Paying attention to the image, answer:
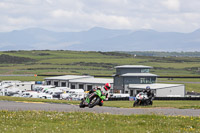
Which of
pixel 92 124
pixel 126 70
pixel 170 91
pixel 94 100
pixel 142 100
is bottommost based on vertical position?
pixel 92 124

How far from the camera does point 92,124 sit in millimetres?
17828

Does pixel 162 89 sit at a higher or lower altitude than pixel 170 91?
→ higher

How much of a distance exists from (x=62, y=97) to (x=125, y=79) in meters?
19.4

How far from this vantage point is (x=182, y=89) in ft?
267

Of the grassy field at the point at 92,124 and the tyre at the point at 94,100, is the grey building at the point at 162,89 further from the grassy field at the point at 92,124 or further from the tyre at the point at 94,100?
the grassy field at the point at 92,124

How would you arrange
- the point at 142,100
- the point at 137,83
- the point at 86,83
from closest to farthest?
the point at 142,100 < the point at 137,83 < the point at 86,83

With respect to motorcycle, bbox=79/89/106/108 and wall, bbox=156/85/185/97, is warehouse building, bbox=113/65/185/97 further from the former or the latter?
motorcycle, bbox=79/89/106/108

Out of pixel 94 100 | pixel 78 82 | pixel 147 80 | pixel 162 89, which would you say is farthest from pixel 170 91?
pixel 94 100

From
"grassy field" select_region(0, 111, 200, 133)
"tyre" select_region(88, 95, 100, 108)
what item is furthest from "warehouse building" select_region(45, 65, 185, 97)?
"grassy field" select_region(0, 111, 200, 133)

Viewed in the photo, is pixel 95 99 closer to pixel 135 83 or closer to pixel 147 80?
pixel 135 83

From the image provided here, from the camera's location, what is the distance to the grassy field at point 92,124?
16203 millimetres

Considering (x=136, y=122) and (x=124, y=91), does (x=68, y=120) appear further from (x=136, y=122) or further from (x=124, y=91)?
(x=124, y=91)

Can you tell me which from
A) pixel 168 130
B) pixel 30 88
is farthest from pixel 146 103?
pixel 30 88

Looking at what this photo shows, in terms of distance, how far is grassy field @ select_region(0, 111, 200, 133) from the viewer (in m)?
16.2
